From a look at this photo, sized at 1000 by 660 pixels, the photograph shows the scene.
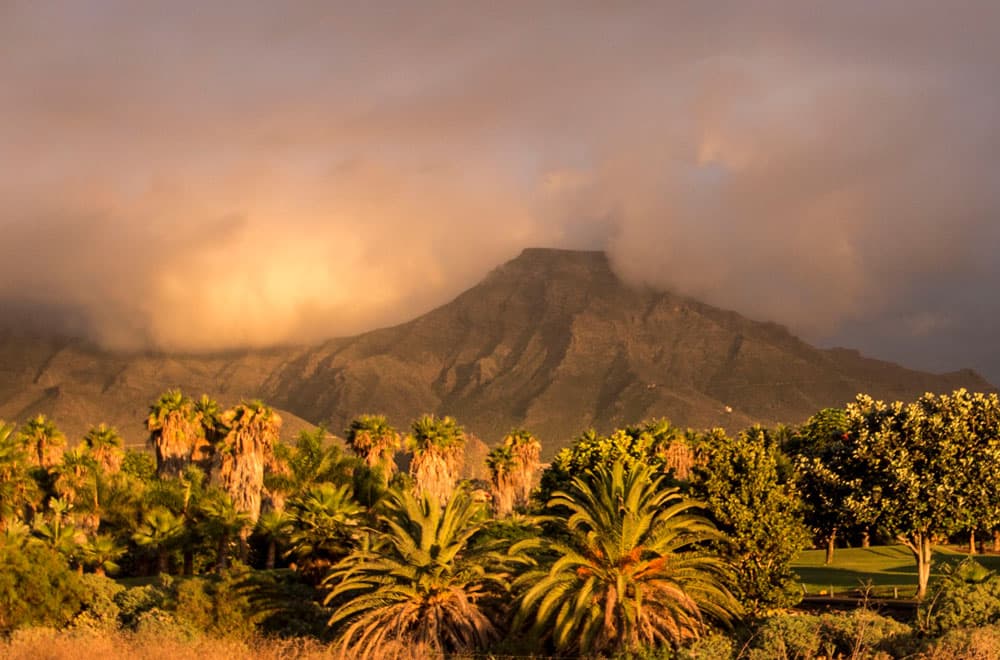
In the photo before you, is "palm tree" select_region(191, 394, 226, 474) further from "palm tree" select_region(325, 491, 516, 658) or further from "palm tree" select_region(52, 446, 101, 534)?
"palm tree" select_region(325, 491, 516, 658)

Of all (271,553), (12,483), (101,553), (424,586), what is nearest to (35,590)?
(101,553)

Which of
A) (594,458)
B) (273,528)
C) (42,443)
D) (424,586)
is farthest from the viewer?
(42,443)

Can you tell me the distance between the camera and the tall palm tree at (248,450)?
66688 mm

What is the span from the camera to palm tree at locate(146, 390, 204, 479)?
7206 cm

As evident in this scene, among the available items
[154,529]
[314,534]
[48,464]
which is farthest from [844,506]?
[48,464]

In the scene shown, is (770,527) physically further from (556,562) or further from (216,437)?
(216,437)

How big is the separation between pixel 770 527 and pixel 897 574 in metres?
24.2

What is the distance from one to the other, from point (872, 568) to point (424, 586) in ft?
119

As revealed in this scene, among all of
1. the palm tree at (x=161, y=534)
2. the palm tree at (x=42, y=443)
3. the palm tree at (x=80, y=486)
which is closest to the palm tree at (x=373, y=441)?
the palm tree at (x=80, y=486)

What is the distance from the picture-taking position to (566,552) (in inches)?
1001

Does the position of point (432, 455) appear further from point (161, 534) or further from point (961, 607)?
point (961, 607)

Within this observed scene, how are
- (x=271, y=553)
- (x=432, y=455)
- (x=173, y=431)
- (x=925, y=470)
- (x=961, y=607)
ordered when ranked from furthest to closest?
(x=432, y=455)
(x=173, y=431)
(x=271, y=553)
(x=925, y=470)
(x=961, y=607)

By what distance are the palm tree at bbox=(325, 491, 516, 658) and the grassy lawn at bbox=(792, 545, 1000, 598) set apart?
17.2 m

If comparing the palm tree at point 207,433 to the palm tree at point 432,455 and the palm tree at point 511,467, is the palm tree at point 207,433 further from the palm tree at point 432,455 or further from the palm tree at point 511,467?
the palm tree at point 511,467
